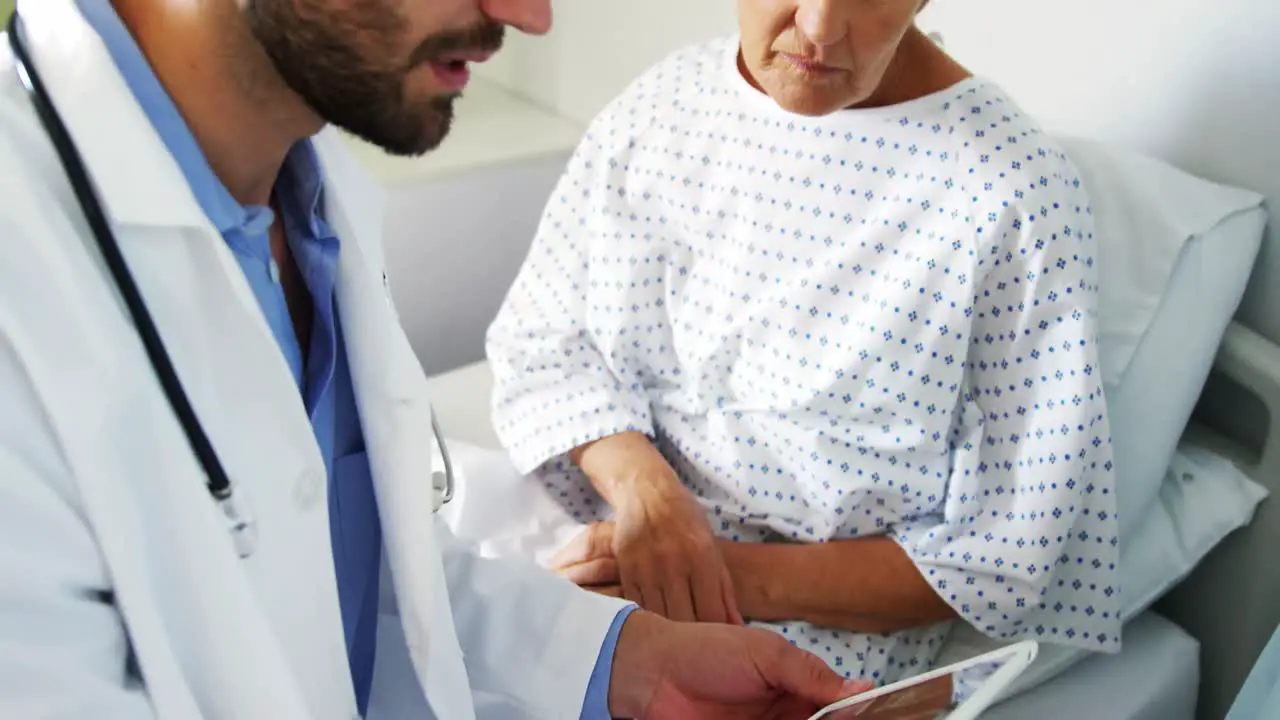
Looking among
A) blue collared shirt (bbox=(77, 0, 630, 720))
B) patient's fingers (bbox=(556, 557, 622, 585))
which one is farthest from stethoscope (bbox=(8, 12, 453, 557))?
patient's fingers (bbox=(556, 557, 622, 585))

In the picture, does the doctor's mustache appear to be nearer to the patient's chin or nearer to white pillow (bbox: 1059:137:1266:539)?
the patient's chin

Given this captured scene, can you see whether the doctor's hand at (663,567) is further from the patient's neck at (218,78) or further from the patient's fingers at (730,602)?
the patient's neck at (218,78)

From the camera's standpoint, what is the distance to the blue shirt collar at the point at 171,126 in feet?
2.22

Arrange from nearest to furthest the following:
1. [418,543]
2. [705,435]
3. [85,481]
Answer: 1. [85,481]
2. [418,543]
3. [705,435]

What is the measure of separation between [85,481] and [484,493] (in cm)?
65

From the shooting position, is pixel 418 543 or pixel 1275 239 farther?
pixel 1275 239

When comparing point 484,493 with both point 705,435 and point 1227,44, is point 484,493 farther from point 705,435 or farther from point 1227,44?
point 1227,44

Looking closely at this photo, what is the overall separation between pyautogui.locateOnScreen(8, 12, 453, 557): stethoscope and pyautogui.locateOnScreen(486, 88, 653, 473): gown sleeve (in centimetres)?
58

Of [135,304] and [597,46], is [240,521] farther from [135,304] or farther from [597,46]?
[597,46]

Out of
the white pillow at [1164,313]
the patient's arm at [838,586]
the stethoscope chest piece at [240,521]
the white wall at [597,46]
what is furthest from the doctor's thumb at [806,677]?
the white wall at [597,46]

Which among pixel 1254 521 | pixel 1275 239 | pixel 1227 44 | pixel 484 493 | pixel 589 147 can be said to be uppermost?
pixel 1227 44

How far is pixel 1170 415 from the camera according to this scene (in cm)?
102

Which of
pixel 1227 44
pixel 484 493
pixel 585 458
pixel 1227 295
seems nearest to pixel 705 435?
pixel 585 458

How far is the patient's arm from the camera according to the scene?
1024 millimetres
